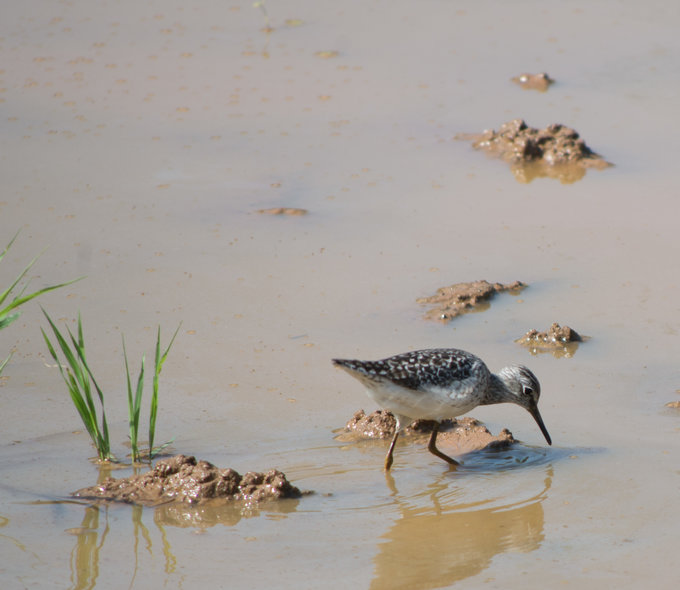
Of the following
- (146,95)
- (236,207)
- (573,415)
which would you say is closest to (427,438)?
(573,415)

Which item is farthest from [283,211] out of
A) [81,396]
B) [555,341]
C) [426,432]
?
[81,396]

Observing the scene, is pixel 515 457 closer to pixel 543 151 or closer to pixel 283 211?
pixel 283 211

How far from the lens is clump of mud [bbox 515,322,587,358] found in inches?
332

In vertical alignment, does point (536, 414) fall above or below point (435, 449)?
above

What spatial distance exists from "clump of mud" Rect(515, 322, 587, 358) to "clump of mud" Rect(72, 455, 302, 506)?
9.56 feet

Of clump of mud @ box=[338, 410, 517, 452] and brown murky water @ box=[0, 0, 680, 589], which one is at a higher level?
brown murky water @ box=[0, 0, 680, 589]

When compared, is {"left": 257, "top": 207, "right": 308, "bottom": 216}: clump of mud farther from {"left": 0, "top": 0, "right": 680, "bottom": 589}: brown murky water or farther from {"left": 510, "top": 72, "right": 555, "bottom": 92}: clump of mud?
{"left": 510, "top": 72, "right": 555, "bottom": 92}: clump of mud

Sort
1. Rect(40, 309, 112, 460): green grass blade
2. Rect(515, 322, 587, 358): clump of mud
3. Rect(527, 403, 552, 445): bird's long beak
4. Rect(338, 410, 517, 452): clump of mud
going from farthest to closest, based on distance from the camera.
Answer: Rect(515, 322, 587, 358): clump of mud, Rect(338, 410, 517, 452): clump of mud, Rect(527, 403, 552, 445): bird's long beak, Rect(40, 309, 112, 460): green grass blade

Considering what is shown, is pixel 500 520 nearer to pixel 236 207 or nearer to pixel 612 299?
pixel 612 299

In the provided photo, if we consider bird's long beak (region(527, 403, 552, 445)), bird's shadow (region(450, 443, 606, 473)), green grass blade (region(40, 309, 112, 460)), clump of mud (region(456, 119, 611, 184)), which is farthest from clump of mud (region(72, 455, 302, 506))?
clump of mud (region(456, 119, 611, 184))

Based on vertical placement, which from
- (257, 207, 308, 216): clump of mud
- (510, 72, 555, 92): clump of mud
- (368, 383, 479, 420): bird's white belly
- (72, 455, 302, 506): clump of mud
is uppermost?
(510, 72, 555, 92): clump of mud

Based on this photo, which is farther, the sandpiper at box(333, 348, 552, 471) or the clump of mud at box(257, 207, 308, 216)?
the clump of mud at box(257, 207, 308, 216)

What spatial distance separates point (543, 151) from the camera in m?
12.4

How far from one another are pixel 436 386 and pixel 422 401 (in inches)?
5.4
